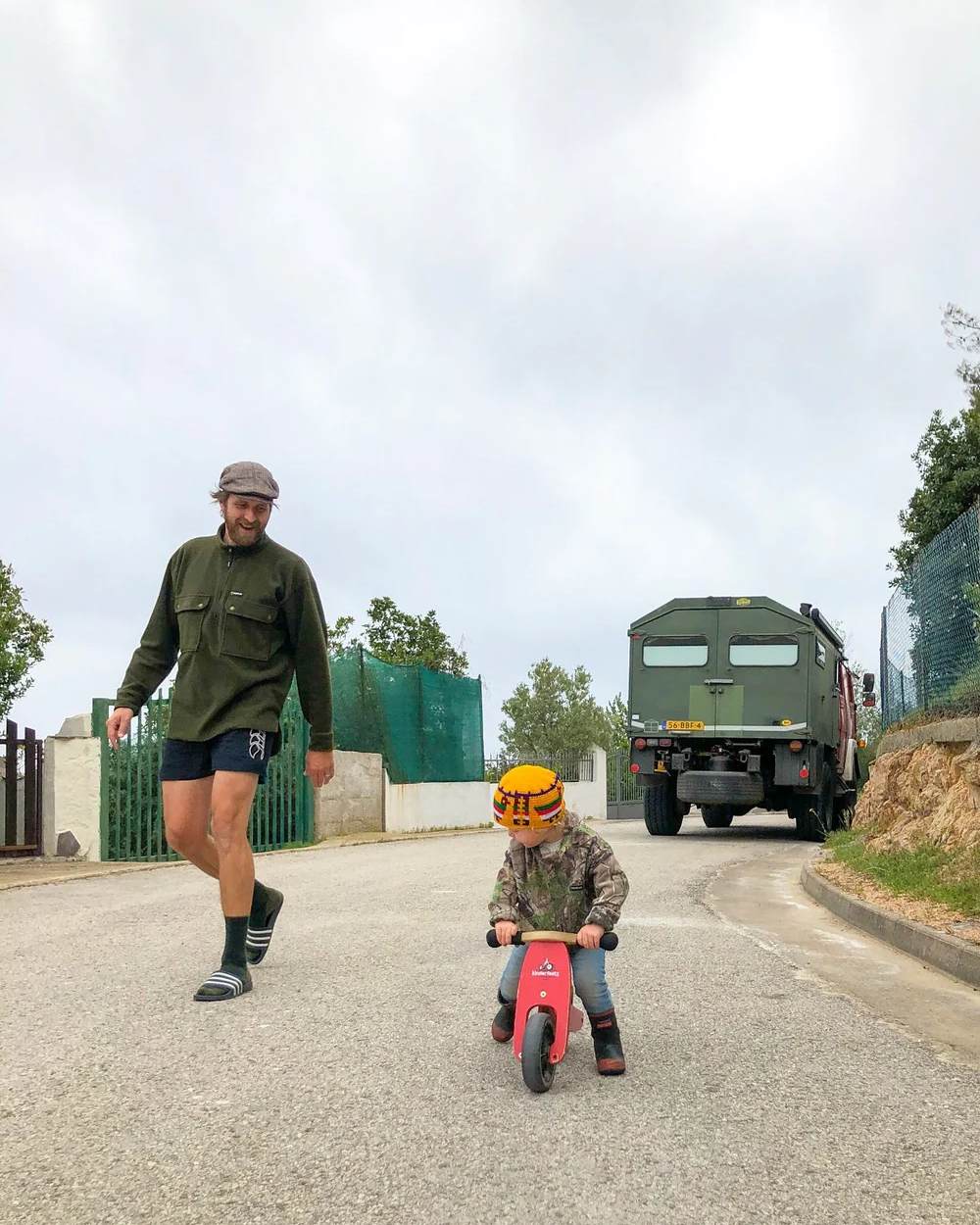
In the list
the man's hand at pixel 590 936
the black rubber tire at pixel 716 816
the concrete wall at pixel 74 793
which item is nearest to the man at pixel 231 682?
the man's hand at pixel 590 936

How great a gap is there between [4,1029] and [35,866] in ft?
24.8

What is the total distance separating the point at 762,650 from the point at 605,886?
13.4 meters

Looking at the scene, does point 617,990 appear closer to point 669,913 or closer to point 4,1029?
point 4,1029

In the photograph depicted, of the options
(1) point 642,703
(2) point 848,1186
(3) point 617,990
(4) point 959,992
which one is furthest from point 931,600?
(2) point 848,1186

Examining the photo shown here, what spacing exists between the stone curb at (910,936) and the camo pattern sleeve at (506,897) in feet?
9.14

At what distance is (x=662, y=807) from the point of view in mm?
17406

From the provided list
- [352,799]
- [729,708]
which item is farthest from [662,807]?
[352,799]

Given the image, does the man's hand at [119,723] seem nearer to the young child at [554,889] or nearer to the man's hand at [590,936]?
the young child at [554,889]

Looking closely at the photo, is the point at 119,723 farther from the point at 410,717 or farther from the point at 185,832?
the point at 410,717

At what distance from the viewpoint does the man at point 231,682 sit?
187 inches

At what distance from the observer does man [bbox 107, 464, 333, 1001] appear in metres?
4.75

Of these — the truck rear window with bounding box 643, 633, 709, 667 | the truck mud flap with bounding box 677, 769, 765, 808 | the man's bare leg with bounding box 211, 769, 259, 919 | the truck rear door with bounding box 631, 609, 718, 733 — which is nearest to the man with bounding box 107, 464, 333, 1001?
the man's bare leg with bounding box 211, 769, 259, 919

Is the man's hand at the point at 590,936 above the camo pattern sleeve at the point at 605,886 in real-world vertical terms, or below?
below

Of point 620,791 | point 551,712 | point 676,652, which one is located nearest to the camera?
point 676,652
